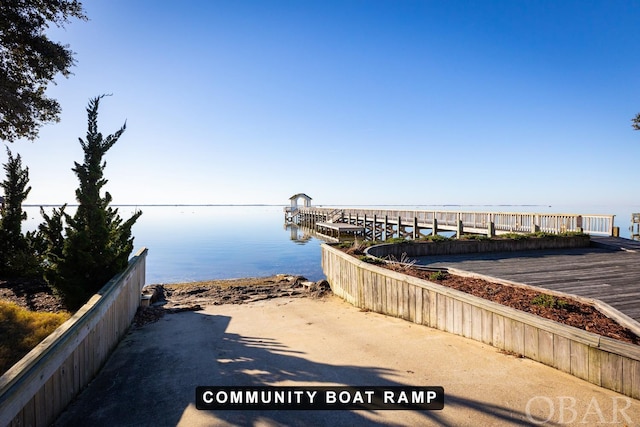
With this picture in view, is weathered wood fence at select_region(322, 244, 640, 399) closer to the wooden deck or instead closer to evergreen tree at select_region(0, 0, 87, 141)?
the wooden deck

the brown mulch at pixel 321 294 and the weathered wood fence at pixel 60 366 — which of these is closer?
the weathered wood fence at pixel 60 366

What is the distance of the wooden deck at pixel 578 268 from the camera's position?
6730 mm

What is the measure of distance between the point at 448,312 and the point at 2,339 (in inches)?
284

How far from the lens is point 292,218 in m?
67.8

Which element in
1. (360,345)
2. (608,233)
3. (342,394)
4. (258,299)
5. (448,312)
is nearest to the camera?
(342,394)

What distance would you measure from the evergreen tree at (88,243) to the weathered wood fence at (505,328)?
629 centimetres

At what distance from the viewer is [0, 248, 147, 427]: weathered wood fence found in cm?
274

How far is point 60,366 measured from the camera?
3553mm

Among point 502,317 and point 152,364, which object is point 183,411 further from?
point 502,317

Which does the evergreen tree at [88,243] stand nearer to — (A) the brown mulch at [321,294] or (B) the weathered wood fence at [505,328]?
(A) the brown mulch at [321,294]

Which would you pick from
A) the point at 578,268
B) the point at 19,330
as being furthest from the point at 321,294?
the point at 19,330

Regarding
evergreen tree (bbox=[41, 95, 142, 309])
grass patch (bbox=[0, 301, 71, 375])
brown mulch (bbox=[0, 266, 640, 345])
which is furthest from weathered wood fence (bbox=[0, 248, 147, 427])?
brown mulch (bbox=[0, 266, 640, 345])

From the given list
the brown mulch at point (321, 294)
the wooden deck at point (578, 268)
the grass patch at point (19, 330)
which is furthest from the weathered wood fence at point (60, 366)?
the wooden deck at point (578, 268)

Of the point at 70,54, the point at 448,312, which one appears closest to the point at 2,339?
the point at 448,312
